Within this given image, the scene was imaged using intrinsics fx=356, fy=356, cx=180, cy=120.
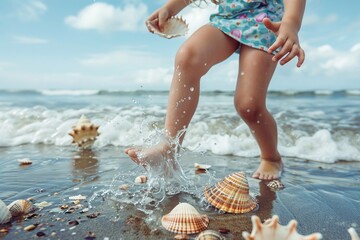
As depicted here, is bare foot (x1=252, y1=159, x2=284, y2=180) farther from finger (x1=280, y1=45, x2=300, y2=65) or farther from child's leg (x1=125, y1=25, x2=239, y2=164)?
finger (x1=280, y1=45, x2=300, y2=65)

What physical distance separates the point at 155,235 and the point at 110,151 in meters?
3.07

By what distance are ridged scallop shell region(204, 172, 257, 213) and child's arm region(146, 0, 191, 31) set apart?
70.3 inches

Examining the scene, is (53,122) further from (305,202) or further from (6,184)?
(305,202)

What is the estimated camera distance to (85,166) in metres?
3.81

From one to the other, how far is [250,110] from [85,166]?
1.83 meters

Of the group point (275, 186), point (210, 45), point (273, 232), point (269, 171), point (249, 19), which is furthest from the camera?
point (269, 171)

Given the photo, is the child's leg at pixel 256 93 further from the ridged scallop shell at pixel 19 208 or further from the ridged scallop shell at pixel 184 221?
the ridged scallop shell at pixel 19 208

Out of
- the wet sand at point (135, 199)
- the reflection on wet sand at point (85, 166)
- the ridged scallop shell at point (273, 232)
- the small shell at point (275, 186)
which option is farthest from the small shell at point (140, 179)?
the ridged scallop shell at point (273, 232)

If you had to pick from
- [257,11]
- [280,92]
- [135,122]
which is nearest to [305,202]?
[257,11]

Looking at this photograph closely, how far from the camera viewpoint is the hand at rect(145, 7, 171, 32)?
349cm

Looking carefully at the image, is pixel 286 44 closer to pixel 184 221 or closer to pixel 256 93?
pixel 256 93

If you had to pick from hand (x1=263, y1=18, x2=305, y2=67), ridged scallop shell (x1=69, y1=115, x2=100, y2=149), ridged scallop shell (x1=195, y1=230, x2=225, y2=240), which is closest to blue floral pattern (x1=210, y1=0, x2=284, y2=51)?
hand (x1=263, y1=18, x2=305, y2=67)

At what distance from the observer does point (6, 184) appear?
3062 millimetres

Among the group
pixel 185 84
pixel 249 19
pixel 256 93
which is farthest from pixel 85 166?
pixel 249 19
